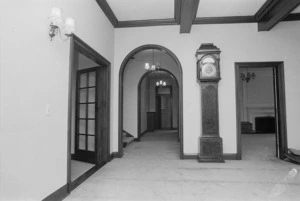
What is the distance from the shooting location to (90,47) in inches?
114

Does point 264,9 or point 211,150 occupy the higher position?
point 264,9

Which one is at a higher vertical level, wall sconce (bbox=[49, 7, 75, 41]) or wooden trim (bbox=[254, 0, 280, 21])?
wooden trim (bbox=[254, 0, 280, 21])

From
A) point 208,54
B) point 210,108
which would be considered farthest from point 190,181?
point 208,54

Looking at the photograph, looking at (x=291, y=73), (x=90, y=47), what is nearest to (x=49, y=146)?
(x=90, y=47)

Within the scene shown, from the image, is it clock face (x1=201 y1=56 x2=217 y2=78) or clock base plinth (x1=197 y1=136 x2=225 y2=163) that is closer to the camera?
clock base plinth (x1=197 y1=136 x2=225 y2=163)

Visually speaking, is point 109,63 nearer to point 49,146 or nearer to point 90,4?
point 90,4

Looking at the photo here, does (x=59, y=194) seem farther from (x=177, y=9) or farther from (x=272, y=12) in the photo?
(x=272, y=12)

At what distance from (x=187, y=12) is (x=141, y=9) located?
2.90 ft

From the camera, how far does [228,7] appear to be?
11.5 ft

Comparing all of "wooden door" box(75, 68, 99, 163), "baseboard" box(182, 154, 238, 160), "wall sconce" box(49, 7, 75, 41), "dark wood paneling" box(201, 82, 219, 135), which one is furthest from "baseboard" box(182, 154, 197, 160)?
"wall sconce" box(49, 7, 75, 41)

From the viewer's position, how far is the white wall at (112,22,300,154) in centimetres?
381

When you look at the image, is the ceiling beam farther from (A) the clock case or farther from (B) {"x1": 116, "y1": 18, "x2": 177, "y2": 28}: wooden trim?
(B) {"x1": 116, "y1": 18, "x2": 177, "y2": 28}: wooden trim

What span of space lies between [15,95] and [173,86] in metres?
9.31

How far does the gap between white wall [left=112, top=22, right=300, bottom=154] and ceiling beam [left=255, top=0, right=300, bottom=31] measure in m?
0.19
